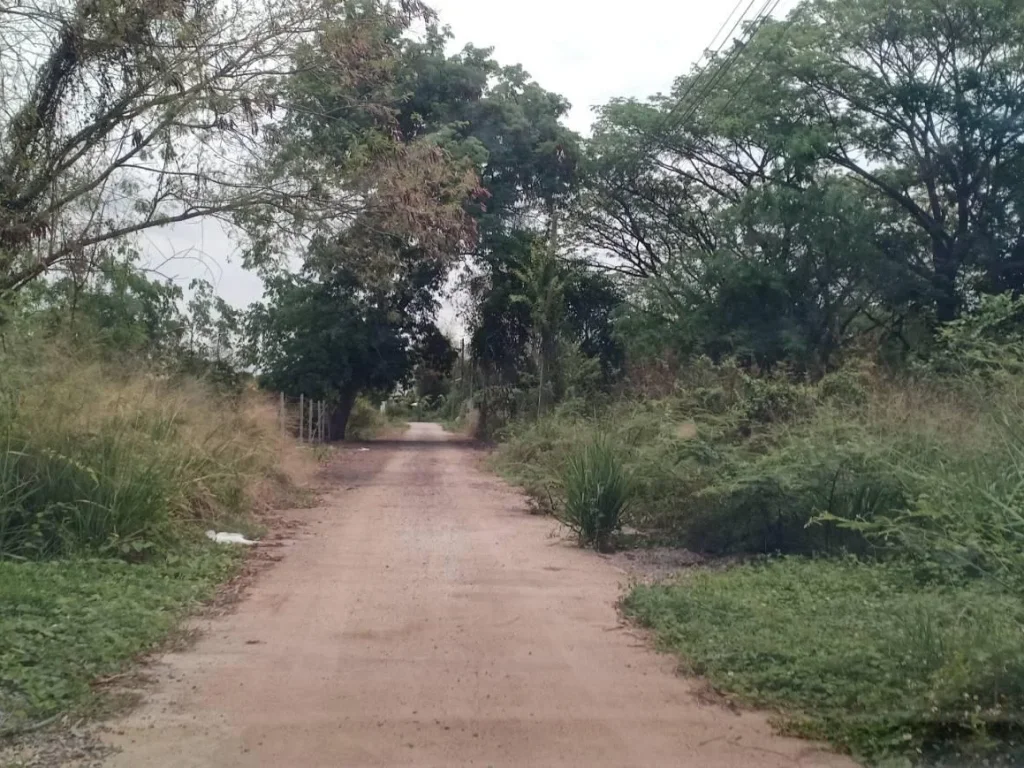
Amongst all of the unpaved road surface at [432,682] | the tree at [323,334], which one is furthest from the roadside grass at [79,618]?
the tree at [323,334]

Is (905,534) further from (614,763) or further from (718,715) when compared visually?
(614,763)

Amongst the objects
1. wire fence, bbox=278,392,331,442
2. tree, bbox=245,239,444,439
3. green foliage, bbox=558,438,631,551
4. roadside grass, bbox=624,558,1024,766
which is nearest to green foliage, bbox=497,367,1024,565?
green foliage, bbox=558,438,631,551

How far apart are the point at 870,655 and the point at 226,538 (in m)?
8.16

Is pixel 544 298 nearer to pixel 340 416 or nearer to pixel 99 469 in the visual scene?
pixel 340 416

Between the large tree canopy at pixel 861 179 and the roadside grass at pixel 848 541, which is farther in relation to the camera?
the large tree canopy at pixel 861 179

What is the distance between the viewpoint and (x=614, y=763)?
571 cm

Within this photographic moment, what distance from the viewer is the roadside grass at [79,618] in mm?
6594

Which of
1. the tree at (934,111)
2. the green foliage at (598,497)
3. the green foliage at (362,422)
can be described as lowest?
the green foliage at (598,497)

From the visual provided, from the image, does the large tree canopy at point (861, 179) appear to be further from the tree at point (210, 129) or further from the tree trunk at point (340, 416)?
the tree trunk at point (340, 416)

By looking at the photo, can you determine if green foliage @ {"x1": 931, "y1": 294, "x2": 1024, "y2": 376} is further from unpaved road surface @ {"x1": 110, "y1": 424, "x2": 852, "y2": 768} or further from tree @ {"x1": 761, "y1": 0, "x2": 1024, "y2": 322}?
tree @ {"x1": 761, "y1": 0, "x2": 1024, "y2": 322}

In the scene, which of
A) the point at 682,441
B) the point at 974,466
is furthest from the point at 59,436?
the point at 974,466

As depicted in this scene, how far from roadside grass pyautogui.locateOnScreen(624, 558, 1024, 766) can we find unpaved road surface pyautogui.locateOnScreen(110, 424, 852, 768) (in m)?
0.30

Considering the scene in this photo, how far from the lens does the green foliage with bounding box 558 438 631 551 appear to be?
13.2m

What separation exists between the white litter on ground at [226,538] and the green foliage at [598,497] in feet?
12.4
